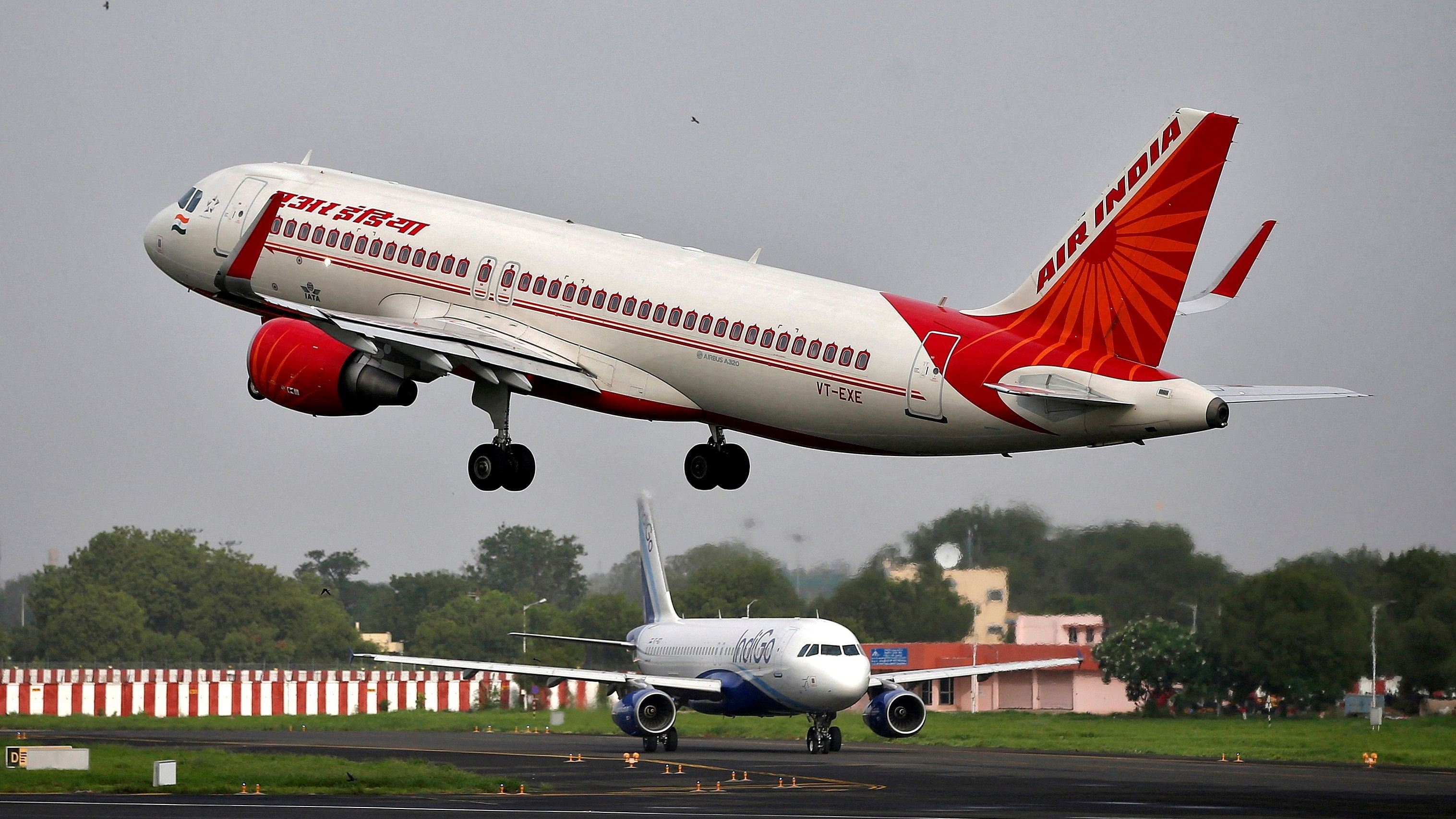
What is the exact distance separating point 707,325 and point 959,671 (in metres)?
61.4

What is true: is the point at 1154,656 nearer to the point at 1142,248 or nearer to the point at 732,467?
the point at 732,467

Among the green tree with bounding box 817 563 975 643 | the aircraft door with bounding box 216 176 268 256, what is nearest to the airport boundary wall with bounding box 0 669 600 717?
the green tree with bounding box 817 563 975 643

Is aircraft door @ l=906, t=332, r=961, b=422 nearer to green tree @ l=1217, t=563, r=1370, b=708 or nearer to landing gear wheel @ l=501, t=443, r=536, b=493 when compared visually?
landing gear wheel @ l=501, t=443, r=536, b=493

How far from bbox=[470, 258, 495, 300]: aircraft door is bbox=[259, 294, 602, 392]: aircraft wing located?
4.15 feet

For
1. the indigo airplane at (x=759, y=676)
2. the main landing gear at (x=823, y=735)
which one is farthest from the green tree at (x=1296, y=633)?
the main landing gear at (x=823, y=735)

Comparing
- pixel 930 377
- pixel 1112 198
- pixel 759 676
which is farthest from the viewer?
pixel 759 676

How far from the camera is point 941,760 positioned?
89875 millimetres

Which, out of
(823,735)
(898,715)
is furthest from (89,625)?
(898,715)

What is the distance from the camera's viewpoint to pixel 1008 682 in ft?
390

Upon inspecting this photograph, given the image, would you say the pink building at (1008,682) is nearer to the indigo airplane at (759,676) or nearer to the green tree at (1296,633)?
the indigo airplane at (759,676)

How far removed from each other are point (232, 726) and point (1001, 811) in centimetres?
7450

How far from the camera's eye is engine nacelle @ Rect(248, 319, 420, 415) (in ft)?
146

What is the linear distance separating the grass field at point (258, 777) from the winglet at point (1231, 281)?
39.1 m

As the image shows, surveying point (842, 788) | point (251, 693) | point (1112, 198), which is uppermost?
point (1112, 198)
